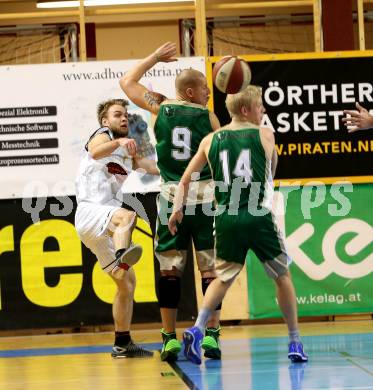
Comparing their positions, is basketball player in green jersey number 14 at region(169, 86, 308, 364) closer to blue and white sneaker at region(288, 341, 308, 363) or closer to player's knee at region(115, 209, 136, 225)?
A: blue and white sneaker at region(288, 341, 308, 363)

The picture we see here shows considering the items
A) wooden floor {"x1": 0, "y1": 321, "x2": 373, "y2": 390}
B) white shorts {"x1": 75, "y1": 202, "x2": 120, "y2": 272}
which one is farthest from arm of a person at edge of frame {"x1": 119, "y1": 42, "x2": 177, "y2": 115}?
wooden floor {"x1": 0, "y1": 321, "x2": 373, "y2": 390}

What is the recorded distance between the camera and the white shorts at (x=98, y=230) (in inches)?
301

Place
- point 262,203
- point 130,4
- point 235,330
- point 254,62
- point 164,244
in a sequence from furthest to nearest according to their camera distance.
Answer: point 130,4, point 254,62, point 235,330, point 164,244, point 262,203

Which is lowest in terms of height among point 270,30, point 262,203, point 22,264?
point 22,264

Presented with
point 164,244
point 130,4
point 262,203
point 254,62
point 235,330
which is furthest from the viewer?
point 130,4

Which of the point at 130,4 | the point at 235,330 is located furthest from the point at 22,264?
the point at 130,4

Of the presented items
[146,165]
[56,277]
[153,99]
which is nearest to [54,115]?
[56,277]

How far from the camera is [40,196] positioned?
1010cm

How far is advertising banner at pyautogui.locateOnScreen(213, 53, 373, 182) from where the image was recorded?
1026cm

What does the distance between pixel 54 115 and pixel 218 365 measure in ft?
14.1

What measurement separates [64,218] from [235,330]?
7.07ft

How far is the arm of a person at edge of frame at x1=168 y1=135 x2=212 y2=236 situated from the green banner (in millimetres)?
3487

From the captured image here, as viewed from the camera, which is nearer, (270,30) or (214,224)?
(214,224)

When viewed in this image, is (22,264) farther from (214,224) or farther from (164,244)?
(214,224)
